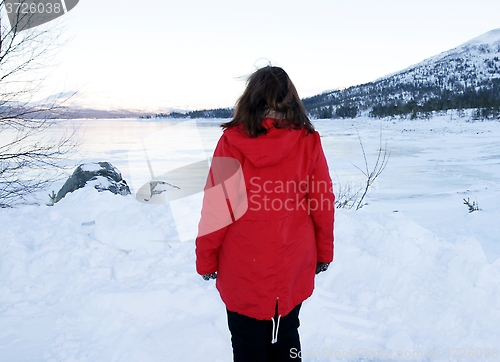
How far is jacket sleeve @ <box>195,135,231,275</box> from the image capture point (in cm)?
173

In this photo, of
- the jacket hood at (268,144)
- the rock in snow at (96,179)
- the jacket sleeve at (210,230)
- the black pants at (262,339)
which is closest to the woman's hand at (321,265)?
the black pants at (262,339)

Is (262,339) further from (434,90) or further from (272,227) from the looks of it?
(434,90)

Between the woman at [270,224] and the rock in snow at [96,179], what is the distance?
662 centimetres

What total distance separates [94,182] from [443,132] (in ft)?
82.4

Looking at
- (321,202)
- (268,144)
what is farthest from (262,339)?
(268,144)

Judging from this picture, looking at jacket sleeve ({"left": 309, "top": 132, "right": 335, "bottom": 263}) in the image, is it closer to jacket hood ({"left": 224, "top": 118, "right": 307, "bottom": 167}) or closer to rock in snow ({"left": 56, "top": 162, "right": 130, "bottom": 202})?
jacket hood ({"left": 224, "top": 118, "right": 307, "bottom": 167})

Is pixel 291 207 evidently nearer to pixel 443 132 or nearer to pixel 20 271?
pixel 20 271

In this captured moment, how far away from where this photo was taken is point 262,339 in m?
1.89

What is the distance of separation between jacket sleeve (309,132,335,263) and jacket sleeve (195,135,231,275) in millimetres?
452

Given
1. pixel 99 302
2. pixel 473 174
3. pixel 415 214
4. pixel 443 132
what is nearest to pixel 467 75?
pixel 443 132

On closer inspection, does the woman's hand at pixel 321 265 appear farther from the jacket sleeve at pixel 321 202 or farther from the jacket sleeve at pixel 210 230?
the jacket sleeve at pixel 210 230

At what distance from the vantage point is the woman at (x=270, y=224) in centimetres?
166

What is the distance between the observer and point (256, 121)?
163 centimetres

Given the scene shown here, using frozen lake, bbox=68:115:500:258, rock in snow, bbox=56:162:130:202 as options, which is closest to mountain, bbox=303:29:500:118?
frozen lake, bbox=68:115:500:258
